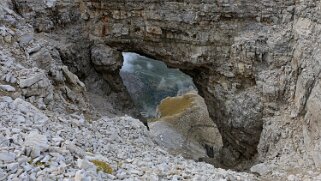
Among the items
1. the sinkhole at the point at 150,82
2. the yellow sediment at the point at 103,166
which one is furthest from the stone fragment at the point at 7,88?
the sinkhole at the point at 150,82

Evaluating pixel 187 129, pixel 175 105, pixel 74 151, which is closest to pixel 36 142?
pixel 74 151

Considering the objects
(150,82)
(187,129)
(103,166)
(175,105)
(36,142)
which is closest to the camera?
(36,142)

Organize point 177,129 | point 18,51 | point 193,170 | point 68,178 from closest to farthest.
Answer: point 68,178
point 193,170
point 18,51
point 177,129

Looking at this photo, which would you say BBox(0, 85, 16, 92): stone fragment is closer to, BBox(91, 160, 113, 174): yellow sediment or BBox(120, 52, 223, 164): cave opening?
BBox(91, 160, 113, 174): yellow sediment

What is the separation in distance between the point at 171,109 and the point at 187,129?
3.66m

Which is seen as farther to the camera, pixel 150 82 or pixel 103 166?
pixel 150 82

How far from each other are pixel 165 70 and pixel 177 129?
30.7ft

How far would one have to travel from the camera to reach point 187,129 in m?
34.0

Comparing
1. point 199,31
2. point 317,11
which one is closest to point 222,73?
point 199,31

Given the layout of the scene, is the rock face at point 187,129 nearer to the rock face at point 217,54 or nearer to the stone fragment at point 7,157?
the rock face at point 217,54

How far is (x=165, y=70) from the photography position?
1614 inches

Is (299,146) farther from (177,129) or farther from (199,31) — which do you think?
(177,129)

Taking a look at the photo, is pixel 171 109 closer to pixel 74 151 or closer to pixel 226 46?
pixel 226 46

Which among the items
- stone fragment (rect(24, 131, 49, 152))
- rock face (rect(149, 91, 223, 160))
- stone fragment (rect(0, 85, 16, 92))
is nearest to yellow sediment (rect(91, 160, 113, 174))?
stone fragment (rect(24, 131, 49, 152))
